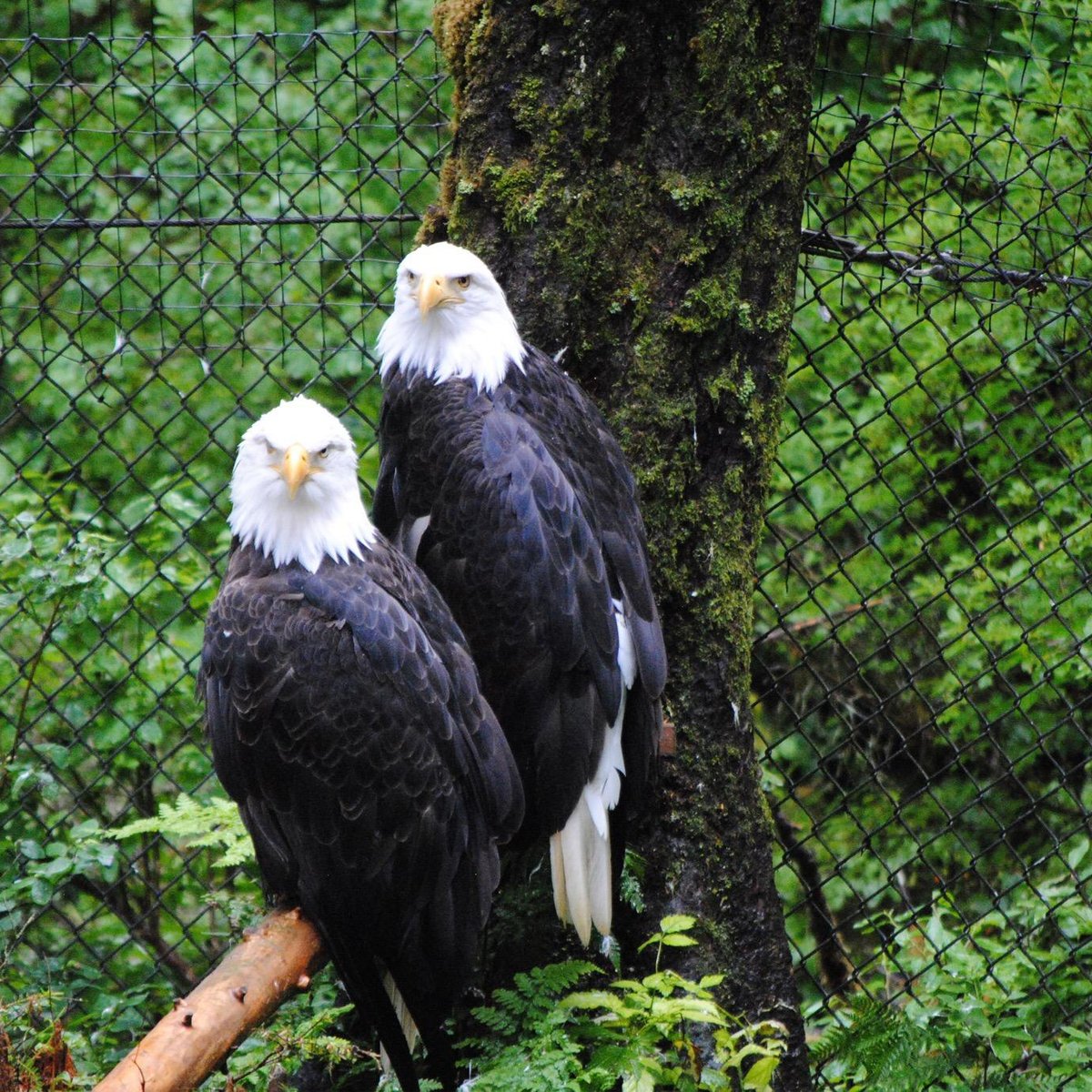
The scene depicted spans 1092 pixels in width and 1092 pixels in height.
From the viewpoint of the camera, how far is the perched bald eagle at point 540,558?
294 centimetres

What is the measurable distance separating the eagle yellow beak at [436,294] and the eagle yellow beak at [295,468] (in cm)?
47

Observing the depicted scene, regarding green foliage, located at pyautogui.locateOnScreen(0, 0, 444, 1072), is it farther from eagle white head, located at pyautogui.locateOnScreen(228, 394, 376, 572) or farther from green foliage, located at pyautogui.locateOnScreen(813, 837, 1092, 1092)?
green foliage, located at pyautogui.locateOnScreen(813, 837, 1092, 1092)

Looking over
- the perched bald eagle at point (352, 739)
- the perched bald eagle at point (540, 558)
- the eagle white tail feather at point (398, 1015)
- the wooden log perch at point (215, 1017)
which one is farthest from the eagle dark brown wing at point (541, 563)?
the wooden log perch at point (215, 1017)

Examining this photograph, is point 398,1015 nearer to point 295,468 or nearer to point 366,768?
point 366,768

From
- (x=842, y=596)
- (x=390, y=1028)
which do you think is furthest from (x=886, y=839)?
(x=390, y=1028)

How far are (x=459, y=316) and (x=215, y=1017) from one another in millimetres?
1566

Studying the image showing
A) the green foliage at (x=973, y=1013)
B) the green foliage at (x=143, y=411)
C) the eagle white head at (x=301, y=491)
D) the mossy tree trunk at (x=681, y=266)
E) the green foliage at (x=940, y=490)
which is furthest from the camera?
the green foliage at (x=940, y=490)

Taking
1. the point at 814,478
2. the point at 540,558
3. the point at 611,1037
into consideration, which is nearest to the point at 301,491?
the point at 540,558

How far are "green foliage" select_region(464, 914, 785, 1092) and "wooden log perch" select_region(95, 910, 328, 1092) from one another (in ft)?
1.58

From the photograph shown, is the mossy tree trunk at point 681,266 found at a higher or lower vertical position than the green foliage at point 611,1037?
higher

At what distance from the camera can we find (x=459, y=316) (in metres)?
3.05

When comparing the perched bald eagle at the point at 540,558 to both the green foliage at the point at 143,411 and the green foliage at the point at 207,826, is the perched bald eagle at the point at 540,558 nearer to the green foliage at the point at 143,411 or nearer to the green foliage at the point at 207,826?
the green foliage at the point at 143,411

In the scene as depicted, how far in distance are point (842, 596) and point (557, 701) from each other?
2550 mm

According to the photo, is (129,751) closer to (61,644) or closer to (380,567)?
(61,644)
